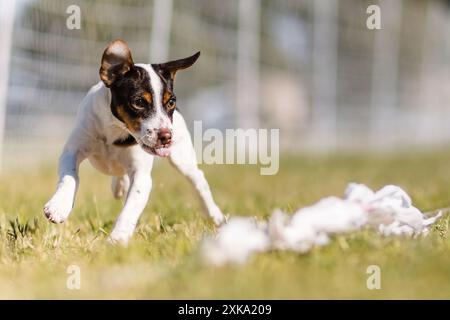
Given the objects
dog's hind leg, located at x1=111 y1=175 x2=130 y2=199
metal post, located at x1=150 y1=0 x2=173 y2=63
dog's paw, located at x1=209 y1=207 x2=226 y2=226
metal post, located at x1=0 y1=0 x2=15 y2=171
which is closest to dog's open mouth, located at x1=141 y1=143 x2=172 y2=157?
dog's paw, located at x1=209 y1=207 x2=226 y2=226

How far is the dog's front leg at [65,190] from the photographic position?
10.7ft

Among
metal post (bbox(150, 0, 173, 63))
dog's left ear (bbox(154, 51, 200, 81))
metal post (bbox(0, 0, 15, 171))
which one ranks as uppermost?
metal post (bbox(150, 0, 173, 63))

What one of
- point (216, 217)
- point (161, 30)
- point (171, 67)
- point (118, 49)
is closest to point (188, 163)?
point (216, 217)

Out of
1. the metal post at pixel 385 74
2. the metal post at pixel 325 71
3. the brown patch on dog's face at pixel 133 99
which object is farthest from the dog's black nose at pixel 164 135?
the metal post at pixel 385 74

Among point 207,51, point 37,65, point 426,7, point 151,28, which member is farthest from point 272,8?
point 426,7

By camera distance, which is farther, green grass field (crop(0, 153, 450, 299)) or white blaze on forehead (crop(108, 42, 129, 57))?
white blaze on forehead (crop(108, 42, 129, 57))

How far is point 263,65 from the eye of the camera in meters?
12.2

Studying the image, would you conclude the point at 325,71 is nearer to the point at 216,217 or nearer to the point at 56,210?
the point at 216,217

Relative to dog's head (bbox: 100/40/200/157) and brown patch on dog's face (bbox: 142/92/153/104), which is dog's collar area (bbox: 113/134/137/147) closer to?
dog's head (bbox: 100/40/200/157)

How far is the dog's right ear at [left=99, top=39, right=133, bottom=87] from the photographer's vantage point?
141 inches

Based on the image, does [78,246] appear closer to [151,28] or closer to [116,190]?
[116,190]

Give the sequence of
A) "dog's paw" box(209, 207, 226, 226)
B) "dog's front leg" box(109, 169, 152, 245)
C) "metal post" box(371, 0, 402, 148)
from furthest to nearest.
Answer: "metal post" box(371, 0, 402, 148) → "dog's paw" box(209, 207, 226, 226) → "dog's front leg" box(109, 169, 152, 245)

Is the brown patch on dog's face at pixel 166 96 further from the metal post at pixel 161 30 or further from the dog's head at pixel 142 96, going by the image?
the metal post at pixel 161 30

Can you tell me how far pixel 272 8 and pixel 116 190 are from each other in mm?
8458
